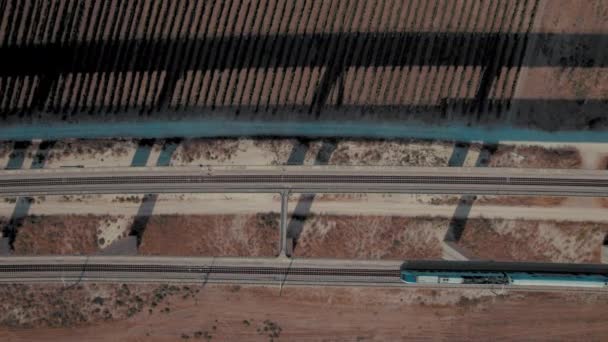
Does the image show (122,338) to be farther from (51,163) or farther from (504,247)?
(504,247)

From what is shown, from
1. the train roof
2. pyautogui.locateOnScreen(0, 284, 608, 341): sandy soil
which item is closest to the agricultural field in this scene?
the train roof

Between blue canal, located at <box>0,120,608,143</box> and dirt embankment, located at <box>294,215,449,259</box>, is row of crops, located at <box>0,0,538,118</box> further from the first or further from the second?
dirt embankment, located at <box>294,215,449,259</box>

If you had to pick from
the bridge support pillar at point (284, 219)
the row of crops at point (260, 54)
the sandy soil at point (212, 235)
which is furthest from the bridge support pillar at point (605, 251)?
the sandy soil at point (212, 235)

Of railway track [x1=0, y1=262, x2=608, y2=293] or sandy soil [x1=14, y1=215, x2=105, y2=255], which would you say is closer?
railway track [x1=0, y1=262, x2=608, y2=293]

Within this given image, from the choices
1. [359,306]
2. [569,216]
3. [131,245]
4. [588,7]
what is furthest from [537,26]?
[131,245]

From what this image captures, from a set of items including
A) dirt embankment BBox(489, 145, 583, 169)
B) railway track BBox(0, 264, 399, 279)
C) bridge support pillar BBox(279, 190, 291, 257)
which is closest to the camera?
bridge support pillar BBox(279, 190, 291, 257)

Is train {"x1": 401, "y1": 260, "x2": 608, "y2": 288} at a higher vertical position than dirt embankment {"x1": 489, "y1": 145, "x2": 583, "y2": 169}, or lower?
lower

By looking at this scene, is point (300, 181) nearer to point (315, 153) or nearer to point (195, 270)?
point (315, 153)
